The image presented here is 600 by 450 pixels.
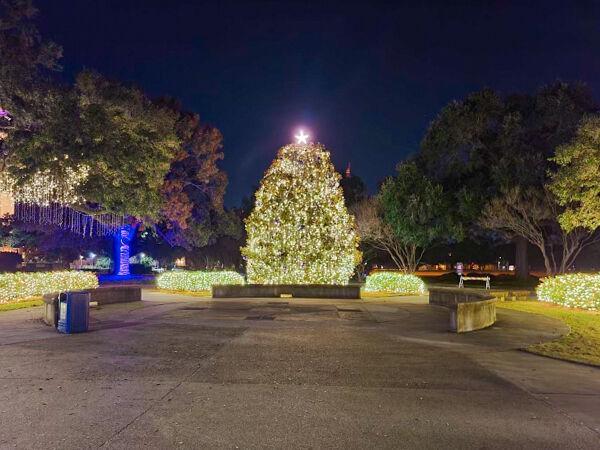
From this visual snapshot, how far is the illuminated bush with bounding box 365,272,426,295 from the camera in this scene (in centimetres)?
2680

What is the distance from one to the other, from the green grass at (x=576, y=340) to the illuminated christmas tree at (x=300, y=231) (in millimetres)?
8257

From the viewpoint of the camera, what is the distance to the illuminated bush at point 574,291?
19.1 metres

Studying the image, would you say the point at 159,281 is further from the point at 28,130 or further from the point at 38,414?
the point at 38,414

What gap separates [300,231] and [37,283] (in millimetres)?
10673

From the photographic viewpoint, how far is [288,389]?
7.58m

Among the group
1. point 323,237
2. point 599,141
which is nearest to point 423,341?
point 323,237

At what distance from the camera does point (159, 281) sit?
93.1ft

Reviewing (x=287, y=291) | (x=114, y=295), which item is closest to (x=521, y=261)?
(x=287, y=291)

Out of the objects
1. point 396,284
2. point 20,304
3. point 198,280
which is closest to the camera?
point 20,304

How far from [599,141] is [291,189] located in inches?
527

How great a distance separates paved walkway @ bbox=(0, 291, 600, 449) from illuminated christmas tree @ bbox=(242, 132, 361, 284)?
10.5 m

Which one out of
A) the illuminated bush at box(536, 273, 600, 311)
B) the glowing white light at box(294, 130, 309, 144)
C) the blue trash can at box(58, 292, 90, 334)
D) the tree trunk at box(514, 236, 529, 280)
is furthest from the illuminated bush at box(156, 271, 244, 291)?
the tree trunk at box(514, 236, 529, 280)

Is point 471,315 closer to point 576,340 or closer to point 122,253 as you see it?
point 576,340

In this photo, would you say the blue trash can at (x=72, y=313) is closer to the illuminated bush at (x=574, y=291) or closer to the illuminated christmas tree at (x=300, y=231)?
the illuminated christmas tree at (x=300, y=231)
